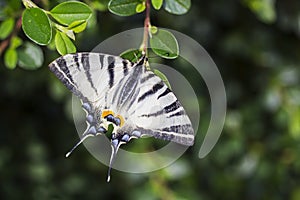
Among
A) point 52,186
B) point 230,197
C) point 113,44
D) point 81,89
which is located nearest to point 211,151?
point 230,197

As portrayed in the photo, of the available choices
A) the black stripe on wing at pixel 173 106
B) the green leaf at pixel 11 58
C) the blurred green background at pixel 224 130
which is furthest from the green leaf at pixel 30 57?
the blurred green background at pixel 224 130

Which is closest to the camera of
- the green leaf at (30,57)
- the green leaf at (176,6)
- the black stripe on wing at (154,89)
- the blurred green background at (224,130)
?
the black stripe on wing at (154,89)

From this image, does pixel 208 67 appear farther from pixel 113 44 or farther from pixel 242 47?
pixel 113 44

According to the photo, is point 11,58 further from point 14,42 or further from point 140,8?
point 140,8

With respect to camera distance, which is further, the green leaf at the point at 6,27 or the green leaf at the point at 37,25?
the green leaf at the point at 6,27

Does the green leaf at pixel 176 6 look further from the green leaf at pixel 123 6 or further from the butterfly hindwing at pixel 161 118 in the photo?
the butterfly hindwing at pixel 161 118

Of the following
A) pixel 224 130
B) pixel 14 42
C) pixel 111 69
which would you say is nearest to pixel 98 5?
pixel 14 42
